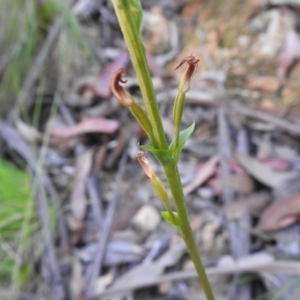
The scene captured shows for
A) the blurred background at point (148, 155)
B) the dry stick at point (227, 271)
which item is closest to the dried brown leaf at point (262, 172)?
the blurred background at point (148, 155)

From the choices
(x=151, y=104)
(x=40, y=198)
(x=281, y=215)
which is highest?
(x=151, y=104)

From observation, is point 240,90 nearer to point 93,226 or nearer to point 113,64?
point 113,64

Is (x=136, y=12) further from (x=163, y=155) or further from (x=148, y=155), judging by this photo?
(x=148, y=155)

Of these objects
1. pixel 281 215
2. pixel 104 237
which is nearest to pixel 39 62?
pixel 104 237

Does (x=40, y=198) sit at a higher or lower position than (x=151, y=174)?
lower

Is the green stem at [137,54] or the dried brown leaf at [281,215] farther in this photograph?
the dried brown leaf at [281,215]

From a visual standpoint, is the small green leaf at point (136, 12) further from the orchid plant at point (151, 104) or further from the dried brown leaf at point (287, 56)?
the dried brown leaf at point (287, 56)

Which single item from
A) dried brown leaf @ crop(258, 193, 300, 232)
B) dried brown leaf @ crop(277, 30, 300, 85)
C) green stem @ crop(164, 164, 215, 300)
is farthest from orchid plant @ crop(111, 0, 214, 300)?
dried brown leaf @ crop(277, 30, 300, 85)
